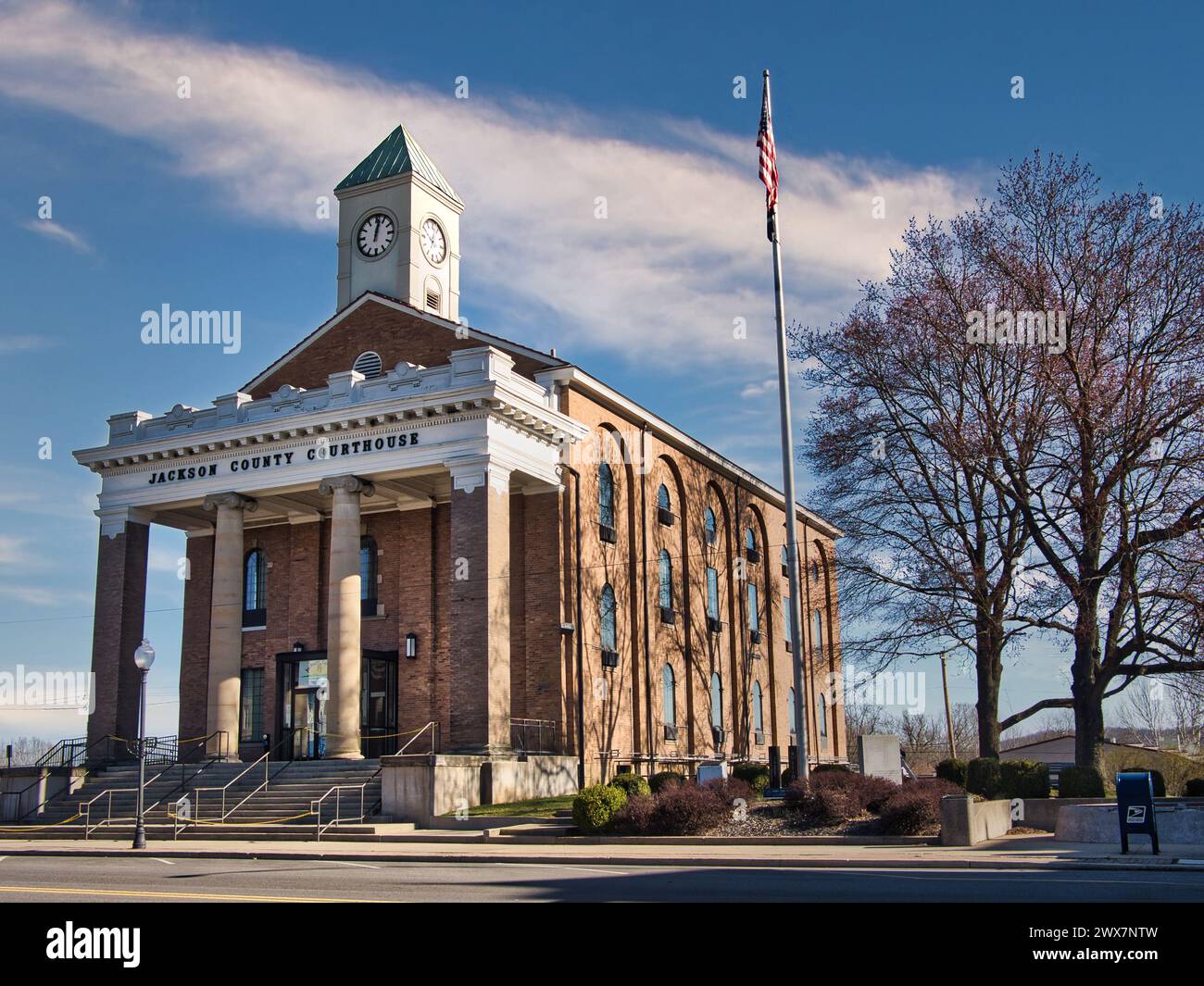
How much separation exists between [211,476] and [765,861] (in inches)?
1010

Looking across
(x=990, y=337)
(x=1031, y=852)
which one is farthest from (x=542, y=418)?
(x=1031, y=852)

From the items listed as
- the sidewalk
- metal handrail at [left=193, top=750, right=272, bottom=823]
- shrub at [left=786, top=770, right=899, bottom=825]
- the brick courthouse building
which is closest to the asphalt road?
the sidewalk

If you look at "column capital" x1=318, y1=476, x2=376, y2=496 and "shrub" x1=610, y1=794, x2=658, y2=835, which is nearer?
"shrub" x1=610, y1=794, x2=658, y2=835

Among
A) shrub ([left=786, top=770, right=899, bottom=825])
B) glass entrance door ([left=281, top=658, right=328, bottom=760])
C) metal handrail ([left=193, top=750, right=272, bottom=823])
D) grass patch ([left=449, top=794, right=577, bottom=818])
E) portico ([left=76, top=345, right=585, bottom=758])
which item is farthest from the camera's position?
glass entrance door ([left=281, top=658, right=328, bottom=760])

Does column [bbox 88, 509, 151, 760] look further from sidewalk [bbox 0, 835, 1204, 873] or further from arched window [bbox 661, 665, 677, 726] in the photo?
arched window [bbox 661, 665, 677, 726]

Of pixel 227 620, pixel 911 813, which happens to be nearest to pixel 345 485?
pixel 227 620

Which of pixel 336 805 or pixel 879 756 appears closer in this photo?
pixel 336 805

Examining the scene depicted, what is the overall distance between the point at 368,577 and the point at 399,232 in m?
13.5

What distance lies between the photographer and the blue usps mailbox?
61.6 ft

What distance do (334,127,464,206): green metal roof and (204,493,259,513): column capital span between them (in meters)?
14.6

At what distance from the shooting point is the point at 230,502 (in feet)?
123

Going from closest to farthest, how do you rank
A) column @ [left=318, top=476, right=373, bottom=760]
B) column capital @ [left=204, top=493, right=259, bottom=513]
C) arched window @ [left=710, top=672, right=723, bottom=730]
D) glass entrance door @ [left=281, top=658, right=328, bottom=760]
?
column @ [left=318, top=476, right=373, bottom=760], column capital @ [left=204, top=493, right=259, bottom=513], glass entrance door @ [left=281, top=658, right=328, bottom=760], arched window @ [left=710, top=672, right=723, bottom=730]

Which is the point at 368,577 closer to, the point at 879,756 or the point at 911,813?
the point at 879,756
